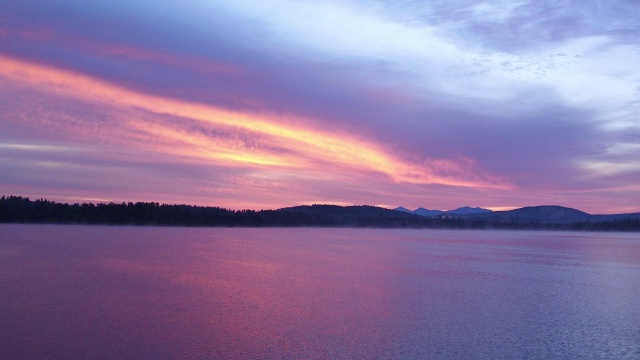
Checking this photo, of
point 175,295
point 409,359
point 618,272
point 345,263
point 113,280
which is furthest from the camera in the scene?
point 345,263

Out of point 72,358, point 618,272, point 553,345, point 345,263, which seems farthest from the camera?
point 345,263

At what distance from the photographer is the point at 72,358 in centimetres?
1282

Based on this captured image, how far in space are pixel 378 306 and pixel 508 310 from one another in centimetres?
439

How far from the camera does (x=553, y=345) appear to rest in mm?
15336

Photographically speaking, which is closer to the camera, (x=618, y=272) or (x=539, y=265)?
(x=618, y=272)

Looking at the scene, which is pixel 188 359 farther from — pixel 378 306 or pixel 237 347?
pixel 378 306

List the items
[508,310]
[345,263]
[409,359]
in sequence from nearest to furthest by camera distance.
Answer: [409,359]
[508,310]
[345,263]

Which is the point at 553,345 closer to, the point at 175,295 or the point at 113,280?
the point at 175,295

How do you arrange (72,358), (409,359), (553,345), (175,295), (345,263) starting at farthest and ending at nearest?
(345,263) < (175,295) < (553,345) < (409,359) < (72,358)

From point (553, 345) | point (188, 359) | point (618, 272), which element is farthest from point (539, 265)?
point (188, 359)

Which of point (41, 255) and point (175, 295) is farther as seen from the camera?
point (41, 255)

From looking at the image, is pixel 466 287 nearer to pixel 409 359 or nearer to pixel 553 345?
pixel 553 345

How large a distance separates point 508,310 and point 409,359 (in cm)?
A: 826

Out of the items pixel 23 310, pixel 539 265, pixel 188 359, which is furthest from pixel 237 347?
pixel 539 265
